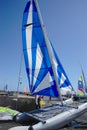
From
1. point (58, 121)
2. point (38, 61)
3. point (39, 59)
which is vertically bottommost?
point (58, 121)

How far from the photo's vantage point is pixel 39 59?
14023 mm

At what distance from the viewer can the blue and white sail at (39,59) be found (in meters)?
13.4

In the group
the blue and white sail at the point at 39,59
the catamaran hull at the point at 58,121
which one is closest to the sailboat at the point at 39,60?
the blue and white sail at the point at 39,59

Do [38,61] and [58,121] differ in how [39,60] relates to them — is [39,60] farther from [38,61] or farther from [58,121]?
[58,121]

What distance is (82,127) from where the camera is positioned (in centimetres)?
1154

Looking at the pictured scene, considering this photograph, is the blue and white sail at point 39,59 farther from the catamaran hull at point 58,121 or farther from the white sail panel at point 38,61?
the catamaran hull at point 58,121

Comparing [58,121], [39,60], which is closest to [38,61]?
[39,60]

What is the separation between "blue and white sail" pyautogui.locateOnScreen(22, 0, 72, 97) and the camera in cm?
1341

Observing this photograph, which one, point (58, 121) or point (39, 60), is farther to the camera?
point (39, 60)

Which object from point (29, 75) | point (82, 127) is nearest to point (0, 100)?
point (29, 75)

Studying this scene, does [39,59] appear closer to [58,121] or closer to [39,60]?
[39,60]

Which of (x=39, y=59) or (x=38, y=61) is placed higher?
(x=39, y=59)

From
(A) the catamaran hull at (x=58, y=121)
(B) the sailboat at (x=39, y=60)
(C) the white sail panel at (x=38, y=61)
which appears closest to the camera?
(A) the catamaran hull at (x=58, y=121)

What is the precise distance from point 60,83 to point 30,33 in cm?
377
